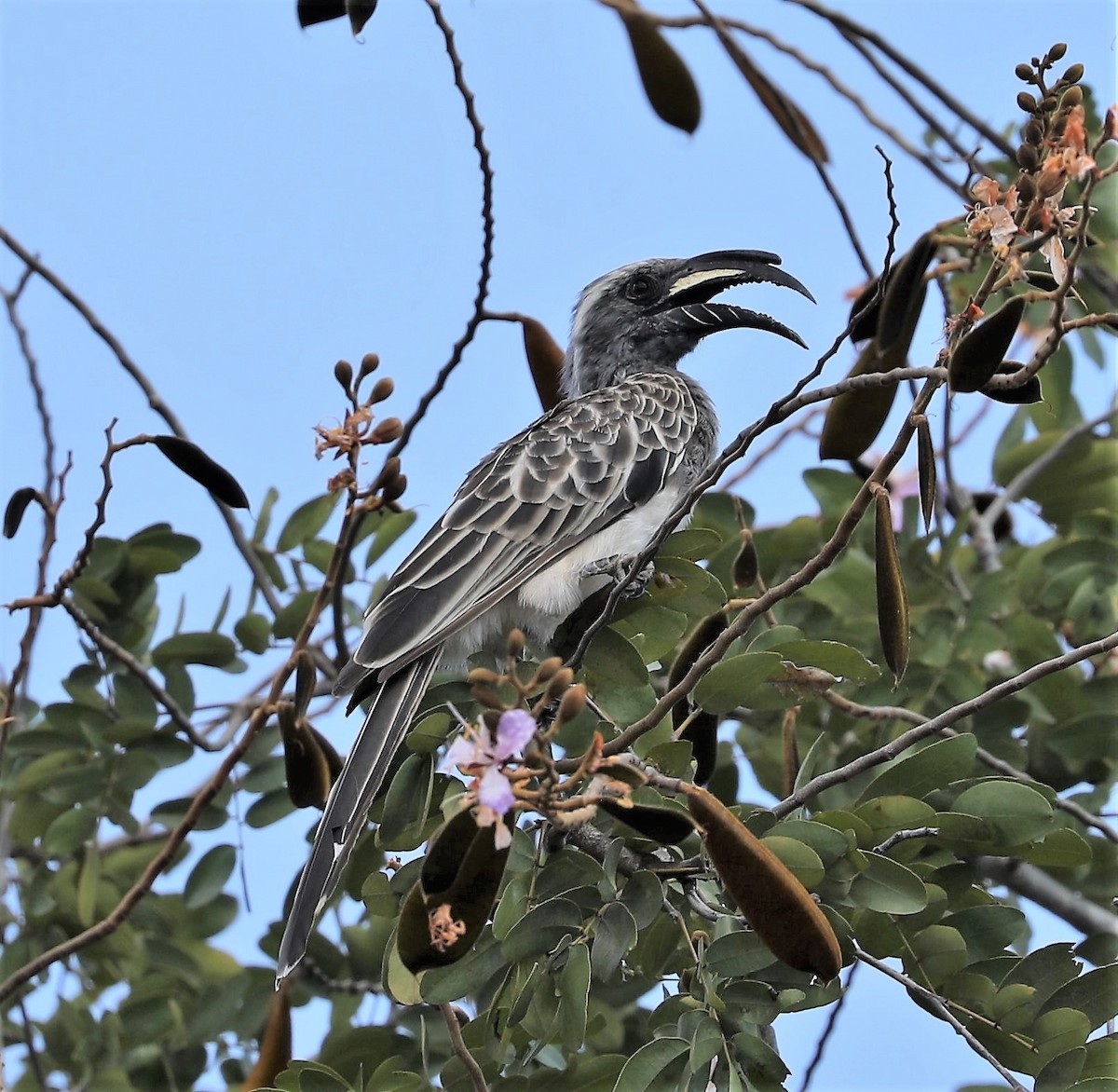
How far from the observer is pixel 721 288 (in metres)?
4.51

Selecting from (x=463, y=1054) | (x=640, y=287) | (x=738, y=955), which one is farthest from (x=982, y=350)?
(x=640, y=287)

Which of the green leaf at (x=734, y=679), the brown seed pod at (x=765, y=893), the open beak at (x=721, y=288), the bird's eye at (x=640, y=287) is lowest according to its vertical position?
the brown seed pod at (x=765, y=893)

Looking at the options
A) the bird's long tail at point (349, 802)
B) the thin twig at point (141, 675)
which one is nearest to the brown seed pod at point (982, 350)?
the bird's long tail at point (349, 802)

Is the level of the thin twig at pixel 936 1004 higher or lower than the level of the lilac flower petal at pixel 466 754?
lower

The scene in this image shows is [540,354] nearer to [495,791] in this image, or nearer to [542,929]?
[542,929]

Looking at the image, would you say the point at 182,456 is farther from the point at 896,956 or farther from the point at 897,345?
the point at 896,956

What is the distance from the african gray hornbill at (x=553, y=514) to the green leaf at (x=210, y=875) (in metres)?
0.79

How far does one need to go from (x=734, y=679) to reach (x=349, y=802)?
76 centimetres

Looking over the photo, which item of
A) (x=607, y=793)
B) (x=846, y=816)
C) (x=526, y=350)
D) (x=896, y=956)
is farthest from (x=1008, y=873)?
(x=607, y=793)

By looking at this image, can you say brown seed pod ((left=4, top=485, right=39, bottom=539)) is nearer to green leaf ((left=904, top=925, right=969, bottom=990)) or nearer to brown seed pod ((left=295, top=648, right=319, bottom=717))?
brown seed pod ((left=295, top=648, right=319, bottom=717))

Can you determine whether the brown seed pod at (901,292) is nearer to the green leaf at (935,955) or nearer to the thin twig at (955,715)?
the thin twig at (955,715)

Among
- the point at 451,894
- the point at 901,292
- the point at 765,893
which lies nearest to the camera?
the point at 451,894

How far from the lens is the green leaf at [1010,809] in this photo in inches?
96.8

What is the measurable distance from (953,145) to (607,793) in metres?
2.21
